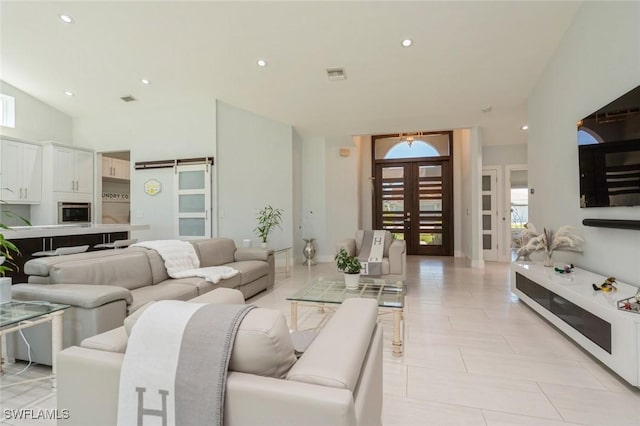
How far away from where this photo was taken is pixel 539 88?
420cm

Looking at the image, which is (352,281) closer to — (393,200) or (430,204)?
(393,200)

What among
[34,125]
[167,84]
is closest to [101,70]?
[167,84]

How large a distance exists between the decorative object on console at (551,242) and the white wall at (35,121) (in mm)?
8731

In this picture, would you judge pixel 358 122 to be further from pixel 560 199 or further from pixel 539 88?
pixel 560 199

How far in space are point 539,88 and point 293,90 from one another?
3.63 metres

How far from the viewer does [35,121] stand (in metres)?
6.25

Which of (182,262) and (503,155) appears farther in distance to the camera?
(503,155)

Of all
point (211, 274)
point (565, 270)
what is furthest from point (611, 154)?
point (211, 274)

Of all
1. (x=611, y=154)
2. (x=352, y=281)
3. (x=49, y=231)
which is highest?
(x=611, y=154)

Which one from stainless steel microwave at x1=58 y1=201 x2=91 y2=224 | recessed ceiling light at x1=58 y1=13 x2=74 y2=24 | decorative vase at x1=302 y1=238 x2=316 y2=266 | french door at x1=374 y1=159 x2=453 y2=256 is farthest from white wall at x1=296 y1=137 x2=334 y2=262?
stainless steel microwave at x1=58 y1=201 x2=91 y2=224

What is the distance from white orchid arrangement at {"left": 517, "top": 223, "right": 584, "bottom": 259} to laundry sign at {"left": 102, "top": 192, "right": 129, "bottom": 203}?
8577 mm

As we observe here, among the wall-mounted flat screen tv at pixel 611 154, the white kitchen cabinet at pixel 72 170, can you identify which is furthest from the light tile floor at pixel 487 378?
the white kitchen cabinet at pixel 72 170

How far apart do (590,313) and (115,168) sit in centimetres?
887

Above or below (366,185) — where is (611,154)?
below
